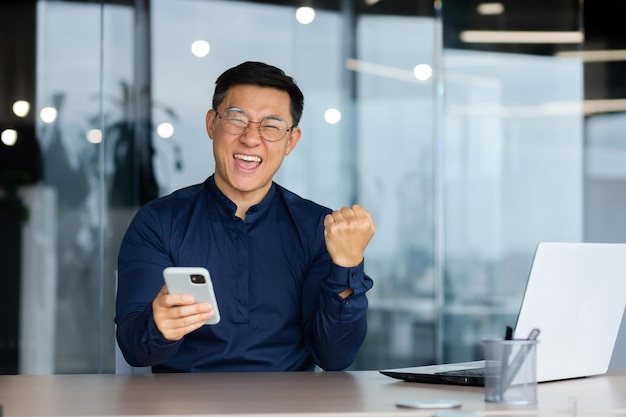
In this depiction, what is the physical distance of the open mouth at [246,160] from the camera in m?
2.47

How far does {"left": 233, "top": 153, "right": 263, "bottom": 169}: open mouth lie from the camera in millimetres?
2471

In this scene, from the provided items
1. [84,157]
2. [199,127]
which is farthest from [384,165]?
[84,157]

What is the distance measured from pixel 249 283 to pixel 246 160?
1.11ft

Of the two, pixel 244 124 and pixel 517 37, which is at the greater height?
pixel 517 37

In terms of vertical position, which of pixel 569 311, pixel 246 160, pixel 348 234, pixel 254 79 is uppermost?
pixel 254 79

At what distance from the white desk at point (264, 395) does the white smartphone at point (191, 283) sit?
186 mm

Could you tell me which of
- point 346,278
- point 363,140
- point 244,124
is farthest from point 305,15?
point 346,278

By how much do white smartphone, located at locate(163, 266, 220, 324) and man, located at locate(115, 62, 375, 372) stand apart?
0.27 m

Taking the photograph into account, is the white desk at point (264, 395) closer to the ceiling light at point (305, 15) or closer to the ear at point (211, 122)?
the ear at point (211, 122)

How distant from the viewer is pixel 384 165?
4.74 metres

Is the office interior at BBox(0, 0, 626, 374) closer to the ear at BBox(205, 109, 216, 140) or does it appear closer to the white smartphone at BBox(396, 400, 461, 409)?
the ear at BBox(205, 109, 216, 140)

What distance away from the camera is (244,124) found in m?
2.49

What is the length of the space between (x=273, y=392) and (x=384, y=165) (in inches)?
120

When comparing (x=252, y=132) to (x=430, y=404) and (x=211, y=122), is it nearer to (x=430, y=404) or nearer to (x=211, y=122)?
(x=211, y=122)
